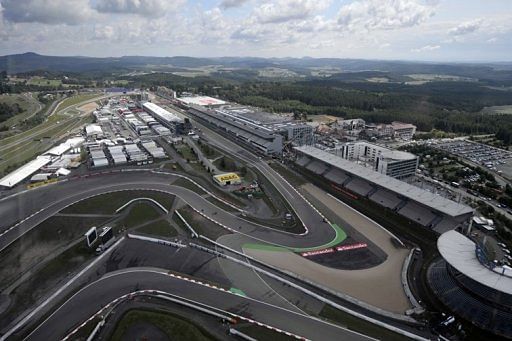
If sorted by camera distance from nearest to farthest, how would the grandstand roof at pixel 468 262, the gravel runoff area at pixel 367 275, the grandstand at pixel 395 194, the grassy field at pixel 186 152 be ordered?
the grandstand roof at pixel 468 262
the gravel runoff area at pixel 367 275
the grandstand at pixel 395 194
the grassy field at pixel 186 152

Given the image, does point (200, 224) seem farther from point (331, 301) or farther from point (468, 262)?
point (468, 262)

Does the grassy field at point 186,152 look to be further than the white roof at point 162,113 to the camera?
No

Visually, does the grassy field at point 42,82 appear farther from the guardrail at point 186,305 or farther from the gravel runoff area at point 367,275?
the gravel runoff area at point 367,275

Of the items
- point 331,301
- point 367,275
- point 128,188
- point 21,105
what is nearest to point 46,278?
point 128,188

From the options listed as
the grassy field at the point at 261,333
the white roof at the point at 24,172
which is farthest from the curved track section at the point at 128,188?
the grassy field at the point at 261,333

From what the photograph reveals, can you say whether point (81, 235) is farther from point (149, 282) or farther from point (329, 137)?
point (329, 137)

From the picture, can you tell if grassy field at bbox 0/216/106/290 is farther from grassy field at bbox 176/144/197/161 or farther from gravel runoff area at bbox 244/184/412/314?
grassy field at bbox 176/144/197/161

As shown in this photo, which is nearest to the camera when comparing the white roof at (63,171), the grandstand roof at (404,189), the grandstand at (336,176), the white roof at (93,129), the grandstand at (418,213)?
the grandstand roof at (404,189)

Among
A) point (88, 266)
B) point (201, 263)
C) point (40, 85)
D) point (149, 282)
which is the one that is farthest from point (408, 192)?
point (40, 85)
